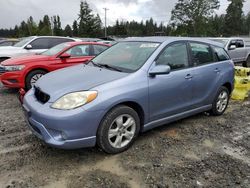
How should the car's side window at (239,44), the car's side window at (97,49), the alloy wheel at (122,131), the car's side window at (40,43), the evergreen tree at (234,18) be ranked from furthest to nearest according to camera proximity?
the evergreen tree at (234,18), the car's side window at (239,44), the car's side window at (40,43), the car's side window at (97,49), the alloy wheel at (122,131)

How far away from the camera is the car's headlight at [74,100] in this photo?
3014mm

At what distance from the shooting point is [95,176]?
116 inches

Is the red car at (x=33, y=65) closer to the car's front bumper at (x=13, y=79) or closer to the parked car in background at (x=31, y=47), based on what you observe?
the car's front bumper at (x=13, y=79)

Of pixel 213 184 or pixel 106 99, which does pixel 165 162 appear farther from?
pixel 106 99

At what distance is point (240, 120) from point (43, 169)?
12.9 ft

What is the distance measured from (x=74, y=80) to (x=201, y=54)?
251 cm

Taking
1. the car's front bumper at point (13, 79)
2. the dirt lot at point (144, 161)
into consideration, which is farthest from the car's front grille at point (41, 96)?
the car's front bumper at point (13, 79)

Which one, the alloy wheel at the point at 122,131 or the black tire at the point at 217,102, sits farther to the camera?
the black tire at the point at 217,102

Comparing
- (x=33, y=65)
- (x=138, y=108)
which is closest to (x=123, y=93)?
(x=138, y=108)

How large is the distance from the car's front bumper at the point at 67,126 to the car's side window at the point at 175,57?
57.7 inches

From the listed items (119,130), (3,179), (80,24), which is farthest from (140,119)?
(80,24)

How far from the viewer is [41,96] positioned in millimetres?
3398

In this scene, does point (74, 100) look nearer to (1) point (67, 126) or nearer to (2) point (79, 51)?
(1) point (67, 126)

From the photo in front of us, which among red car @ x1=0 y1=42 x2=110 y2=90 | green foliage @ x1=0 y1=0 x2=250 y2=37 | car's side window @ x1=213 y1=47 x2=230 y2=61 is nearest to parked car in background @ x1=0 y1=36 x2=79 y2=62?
red car @ x1=0 y1=42 x2=110 y2=90
